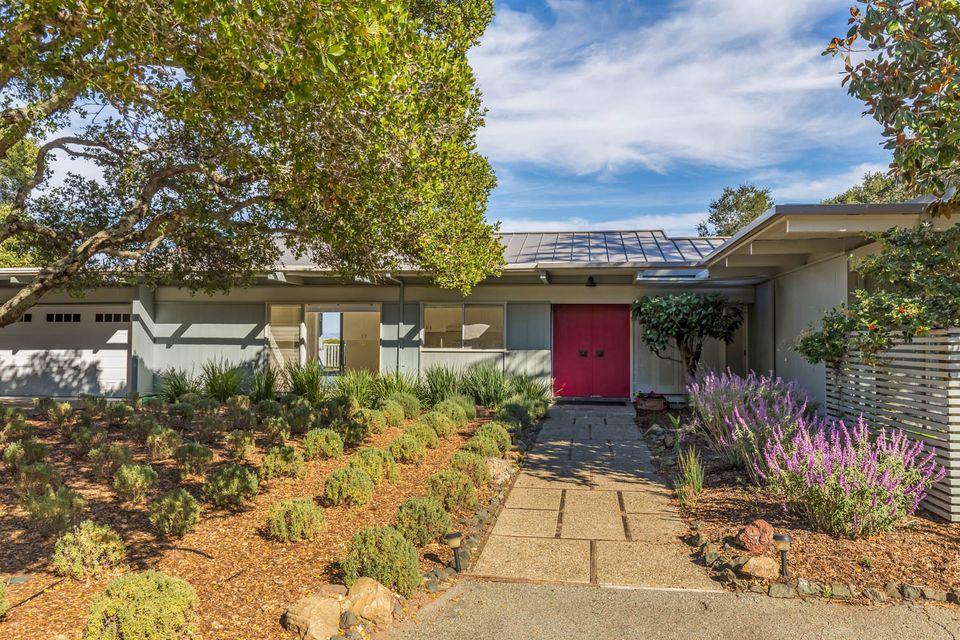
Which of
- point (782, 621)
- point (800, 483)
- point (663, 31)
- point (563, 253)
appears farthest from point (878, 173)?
point (782, 621)

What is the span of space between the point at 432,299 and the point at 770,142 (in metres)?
11.6

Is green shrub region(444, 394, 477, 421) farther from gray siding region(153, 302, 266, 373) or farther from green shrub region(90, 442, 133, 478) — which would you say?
gray siding region(153, 302, 266, 373)

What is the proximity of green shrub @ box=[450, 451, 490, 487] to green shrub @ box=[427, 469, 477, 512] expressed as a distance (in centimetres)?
51

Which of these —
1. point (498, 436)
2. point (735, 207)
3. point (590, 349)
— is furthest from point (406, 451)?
point (735, 207)

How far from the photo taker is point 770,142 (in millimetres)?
16250

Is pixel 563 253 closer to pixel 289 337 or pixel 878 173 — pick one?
pixel 289 337

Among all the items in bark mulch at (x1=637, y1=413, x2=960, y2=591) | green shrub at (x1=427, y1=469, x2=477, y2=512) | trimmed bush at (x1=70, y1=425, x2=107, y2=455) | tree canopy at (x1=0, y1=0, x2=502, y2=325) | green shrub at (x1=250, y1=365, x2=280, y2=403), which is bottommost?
bark mulch at (x1=637, y1=413, x2=960, y2=591)

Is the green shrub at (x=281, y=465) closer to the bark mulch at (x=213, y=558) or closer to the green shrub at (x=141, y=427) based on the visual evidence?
the bark mulch at (x=213, y=558)

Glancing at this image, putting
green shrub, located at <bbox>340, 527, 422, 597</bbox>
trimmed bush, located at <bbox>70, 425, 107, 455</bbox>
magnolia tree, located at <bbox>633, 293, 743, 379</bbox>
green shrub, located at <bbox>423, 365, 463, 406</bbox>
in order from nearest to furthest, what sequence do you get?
green shrub, located at <bbox>340, 527, 422, 597</bbox>
trimmed bush, located at <bbox>70, 425, 107, 455</bbox>
magnolia tree, located at <bbox>633, 293, 743, 379</bbox>
green shrub, located at <bbox>423, 365, 463, 406</bbox>

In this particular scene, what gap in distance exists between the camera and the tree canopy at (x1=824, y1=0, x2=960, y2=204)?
3.80m

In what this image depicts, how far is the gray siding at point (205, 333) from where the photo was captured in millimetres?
11375

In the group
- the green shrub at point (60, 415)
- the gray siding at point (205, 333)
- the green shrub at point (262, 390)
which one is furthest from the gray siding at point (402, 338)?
the green shrub at point (60, 415)

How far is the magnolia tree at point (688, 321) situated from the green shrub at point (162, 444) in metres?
6.83

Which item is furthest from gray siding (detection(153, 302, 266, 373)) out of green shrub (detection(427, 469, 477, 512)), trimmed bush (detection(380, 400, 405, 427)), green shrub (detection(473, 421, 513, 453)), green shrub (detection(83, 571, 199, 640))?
green shrub (detection(83, 571, 199, 640))
